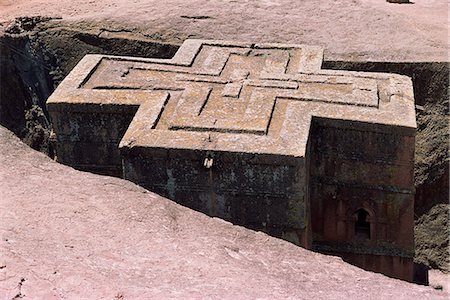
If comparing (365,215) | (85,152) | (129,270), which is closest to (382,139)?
(365,215)

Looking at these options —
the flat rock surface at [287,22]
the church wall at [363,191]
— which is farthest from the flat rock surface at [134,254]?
the flat rock surface at [287,22]

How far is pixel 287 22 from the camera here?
12.0m

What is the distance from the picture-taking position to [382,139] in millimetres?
7188

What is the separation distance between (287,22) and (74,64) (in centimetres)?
396

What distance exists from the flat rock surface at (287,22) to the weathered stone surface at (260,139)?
113 inches

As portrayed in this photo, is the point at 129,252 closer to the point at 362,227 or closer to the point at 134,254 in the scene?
the point at 134,254

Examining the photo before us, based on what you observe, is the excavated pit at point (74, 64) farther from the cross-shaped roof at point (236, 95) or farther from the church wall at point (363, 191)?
the cross-shaped roof at point (236, 95)

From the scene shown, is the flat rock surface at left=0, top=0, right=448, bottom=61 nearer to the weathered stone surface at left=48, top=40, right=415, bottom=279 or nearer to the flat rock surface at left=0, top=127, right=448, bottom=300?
the weathered stone surface at left=48, top=40, right=415, bottom=279

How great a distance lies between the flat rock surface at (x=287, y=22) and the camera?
11.1 metres

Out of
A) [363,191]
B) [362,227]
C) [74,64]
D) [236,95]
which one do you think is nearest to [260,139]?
[236,95]

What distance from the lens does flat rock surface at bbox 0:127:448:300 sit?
3594 millimetres

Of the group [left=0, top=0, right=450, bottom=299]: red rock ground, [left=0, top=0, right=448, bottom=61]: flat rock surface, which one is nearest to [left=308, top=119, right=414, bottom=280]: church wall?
[left=0, top=0, right=450, bottom=299]: red rock ground

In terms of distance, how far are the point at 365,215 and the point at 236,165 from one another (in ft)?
6.86

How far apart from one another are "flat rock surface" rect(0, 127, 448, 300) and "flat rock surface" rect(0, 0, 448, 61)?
6.59m
